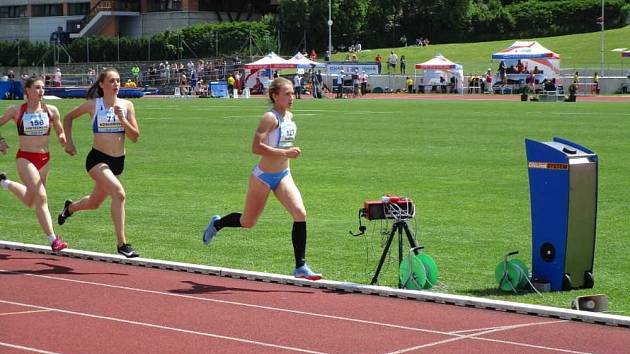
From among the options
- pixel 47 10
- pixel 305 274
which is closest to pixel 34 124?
pixel 305 274

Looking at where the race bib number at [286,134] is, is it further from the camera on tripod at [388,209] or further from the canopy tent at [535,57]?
the canopy tent at [535,57]

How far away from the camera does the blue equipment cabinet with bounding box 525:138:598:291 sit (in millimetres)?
10391

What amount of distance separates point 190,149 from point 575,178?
A: 18.4m

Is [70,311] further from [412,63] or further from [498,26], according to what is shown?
[498,26]

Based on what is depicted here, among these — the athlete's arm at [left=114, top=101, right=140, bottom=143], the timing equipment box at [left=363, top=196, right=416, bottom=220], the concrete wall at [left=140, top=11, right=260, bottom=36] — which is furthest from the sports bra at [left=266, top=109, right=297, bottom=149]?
the concrete wall at [left=140, top=11, right=260, bottom=36]

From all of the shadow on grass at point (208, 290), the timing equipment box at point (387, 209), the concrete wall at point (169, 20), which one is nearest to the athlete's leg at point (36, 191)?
the shadow on grass at point (208, 290)

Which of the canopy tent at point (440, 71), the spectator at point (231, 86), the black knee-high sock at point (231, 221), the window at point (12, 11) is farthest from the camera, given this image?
the window at point (12, 11)

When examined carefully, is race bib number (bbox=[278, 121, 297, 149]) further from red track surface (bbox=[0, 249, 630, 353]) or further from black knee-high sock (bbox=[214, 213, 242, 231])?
red track surface (bbox=[0, 249, 630, 353])

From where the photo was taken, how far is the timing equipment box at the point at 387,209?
34.9ft

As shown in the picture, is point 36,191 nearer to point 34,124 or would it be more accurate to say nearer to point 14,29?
point 34,124

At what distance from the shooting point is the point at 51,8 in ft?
355

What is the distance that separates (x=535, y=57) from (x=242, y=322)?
195ft

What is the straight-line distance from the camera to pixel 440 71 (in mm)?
70938

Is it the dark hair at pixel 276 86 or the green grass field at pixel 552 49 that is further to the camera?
the green grass field at pixel 552 49
